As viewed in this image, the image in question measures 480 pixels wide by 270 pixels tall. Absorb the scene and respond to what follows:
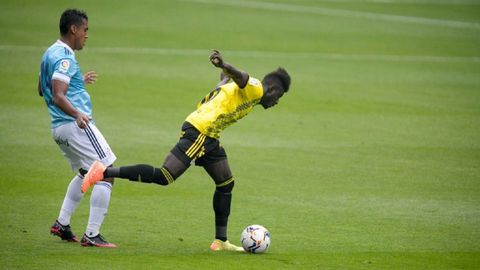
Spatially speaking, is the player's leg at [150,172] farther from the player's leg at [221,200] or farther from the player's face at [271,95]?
the player's face at [271,95]

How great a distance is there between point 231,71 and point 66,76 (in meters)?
1.89

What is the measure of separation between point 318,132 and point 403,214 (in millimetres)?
6947

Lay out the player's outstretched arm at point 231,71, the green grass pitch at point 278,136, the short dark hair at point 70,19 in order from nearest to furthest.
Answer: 1. the player's outstretched arm at point 231,71
2. the short dark hair at point 70,19
3. the green grass pitch at point 278,136

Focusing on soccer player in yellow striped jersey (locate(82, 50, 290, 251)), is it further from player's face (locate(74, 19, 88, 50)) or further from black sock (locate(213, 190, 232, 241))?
player's face (locate(74, 19, 88, 50))

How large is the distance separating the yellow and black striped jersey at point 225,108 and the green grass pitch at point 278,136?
1.49m

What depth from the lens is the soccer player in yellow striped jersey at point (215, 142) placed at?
10.4m

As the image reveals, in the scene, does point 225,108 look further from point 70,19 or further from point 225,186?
point 70,19

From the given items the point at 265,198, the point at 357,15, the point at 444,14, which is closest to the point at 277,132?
the point at 265,198

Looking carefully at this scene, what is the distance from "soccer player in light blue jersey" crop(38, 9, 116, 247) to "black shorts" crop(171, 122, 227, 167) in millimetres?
859

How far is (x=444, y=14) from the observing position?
132 feet

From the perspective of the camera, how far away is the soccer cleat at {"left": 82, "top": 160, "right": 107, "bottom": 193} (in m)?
10.3

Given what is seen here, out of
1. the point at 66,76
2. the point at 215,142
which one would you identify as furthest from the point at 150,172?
the point at 66,76

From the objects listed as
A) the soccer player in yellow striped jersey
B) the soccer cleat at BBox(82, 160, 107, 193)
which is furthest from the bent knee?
the soccer cleat at BBox(82, 160, 107, 193)

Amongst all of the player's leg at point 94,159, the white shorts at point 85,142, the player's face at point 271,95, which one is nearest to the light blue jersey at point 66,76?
the white shorts at point 85,142
